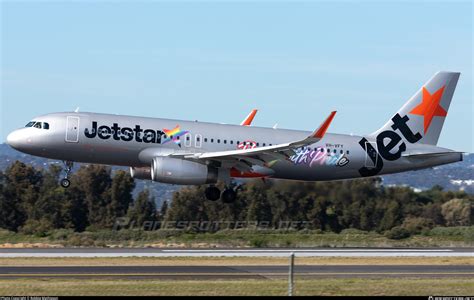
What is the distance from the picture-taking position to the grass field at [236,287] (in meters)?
30.2

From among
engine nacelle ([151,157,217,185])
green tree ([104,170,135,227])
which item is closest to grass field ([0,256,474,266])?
engine nacelle ([151,157,217,185])

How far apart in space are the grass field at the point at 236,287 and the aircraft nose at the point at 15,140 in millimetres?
18215

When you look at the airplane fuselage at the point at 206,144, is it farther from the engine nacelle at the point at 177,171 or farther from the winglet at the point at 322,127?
the winglet at the point at 322,127

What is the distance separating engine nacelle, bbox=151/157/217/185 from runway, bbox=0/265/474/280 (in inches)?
478

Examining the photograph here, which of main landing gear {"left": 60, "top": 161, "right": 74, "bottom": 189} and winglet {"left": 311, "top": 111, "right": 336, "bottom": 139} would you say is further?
main landing gear {"left": 60, "top": 161, "right": 74, "bottom": 189}

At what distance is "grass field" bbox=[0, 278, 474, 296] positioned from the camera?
3023cm

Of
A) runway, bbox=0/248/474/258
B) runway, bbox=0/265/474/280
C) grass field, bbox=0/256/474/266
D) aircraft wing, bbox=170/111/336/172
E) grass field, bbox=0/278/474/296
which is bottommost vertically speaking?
grass field, bbox=0/278/474/296

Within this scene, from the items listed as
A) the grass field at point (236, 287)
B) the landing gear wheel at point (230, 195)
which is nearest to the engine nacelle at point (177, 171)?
the landing gear wheel at point (230, 195)

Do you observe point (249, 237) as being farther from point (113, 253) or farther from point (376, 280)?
point (376, 280)

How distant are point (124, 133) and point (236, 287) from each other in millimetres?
20224

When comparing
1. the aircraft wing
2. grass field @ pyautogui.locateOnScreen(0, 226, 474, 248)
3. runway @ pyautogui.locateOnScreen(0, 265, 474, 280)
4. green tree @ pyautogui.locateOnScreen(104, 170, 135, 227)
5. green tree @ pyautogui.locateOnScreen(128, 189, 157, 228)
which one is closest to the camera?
runway @ pyautogui.locateOnScreen(0, 265, 474, 280)

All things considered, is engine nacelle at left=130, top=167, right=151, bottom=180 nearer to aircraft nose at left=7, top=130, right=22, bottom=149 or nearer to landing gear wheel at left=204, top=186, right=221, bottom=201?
landing gear wheel at left=204, top=186, right=221, bottom=201

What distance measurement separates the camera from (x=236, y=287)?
31.6 metres

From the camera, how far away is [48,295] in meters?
29.4
